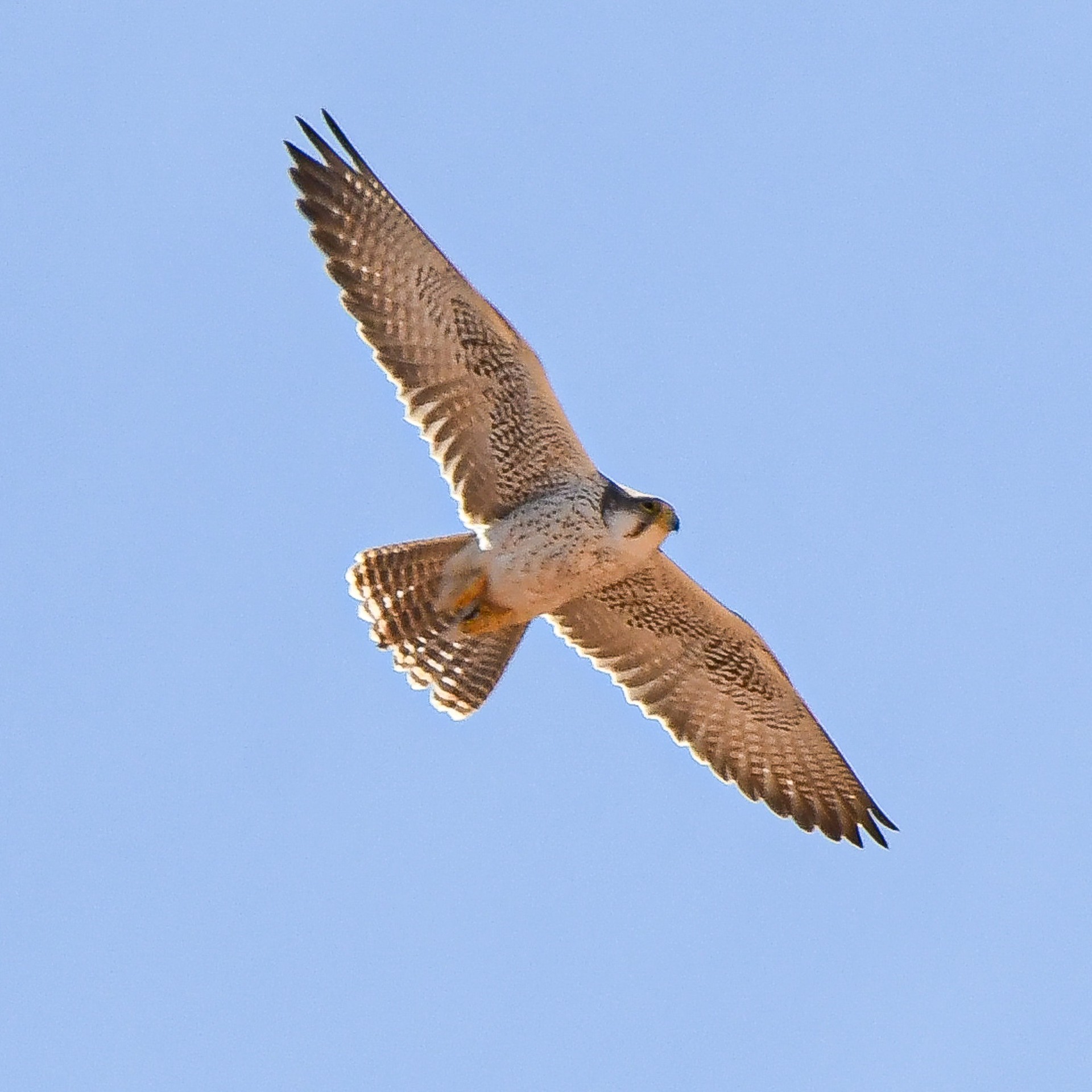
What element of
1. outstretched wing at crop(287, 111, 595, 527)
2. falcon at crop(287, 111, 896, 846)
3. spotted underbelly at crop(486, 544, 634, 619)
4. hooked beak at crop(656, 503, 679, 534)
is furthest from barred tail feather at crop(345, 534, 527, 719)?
hooked beak at crop(656, 503, 679, 534)

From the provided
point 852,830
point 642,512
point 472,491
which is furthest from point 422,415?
point 852,830

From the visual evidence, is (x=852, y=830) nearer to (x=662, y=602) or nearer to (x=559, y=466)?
(x=662, y=602)

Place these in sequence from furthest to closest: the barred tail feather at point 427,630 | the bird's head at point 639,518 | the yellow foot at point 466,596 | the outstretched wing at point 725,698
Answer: the outstretched wing at point 725,698, the barred tail feather at point 427,630, the yellow foot at point 466,596, the bird's head at point 639,518

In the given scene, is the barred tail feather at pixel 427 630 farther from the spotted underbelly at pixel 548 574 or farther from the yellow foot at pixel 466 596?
the spotted underbelly at pixel 548 574

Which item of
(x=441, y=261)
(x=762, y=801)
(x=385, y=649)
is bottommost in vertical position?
(x=385, y=649)

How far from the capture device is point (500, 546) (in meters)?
9.25

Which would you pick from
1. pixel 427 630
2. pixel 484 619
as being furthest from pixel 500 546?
pixel 427 630

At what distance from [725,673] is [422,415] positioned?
2061 mm

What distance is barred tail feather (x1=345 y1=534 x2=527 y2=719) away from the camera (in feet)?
31.3

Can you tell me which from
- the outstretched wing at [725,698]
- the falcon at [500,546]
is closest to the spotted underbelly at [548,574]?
the falcon at [500,546]

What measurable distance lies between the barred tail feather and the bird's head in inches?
30.8

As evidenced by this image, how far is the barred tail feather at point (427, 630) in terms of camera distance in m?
9.55

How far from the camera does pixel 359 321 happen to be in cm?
912

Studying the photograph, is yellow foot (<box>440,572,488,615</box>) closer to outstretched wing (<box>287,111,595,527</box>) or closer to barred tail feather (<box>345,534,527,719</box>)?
barred tail feather (<box>345,534,527,719</box>)
